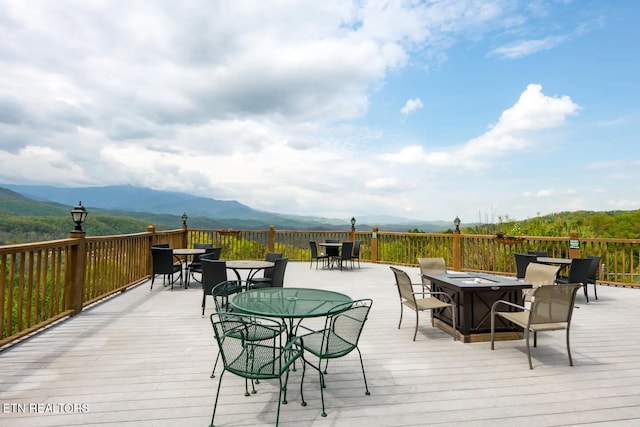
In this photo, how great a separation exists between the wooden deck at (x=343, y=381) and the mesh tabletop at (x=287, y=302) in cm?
57

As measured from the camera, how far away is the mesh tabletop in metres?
2.35

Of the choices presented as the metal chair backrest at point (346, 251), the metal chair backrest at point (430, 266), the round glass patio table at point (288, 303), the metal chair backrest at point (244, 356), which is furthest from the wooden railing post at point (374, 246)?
the metal chair backrest at point (244, 356)

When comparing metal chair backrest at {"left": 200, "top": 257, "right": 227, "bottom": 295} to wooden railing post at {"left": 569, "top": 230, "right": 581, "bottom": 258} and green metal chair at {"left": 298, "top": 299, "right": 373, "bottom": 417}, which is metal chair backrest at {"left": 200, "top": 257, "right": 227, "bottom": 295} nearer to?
green metal chair at {"left": 298, "top": 299, "right": 373, "bottom": 417}

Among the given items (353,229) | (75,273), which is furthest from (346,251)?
(75,273)

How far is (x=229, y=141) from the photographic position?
1692 centimetres

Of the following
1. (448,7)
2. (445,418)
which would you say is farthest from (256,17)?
(445,418)

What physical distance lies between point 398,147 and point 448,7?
6809mm

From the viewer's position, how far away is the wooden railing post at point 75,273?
431 centimetres

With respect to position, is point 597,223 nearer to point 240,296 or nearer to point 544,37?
point 544,37

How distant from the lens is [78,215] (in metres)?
4.40

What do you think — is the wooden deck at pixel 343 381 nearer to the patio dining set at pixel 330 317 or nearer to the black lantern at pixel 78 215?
the patio dining set at pixel 330 317

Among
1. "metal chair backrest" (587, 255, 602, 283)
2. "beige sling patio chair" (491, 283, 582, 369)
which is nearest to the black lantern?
"beige sling patio chair" (491, 283, 582, 369)

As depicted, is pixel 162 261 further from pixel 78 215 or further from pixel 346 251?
pixel 346 251

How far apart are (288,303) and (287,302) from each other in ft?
0.15
